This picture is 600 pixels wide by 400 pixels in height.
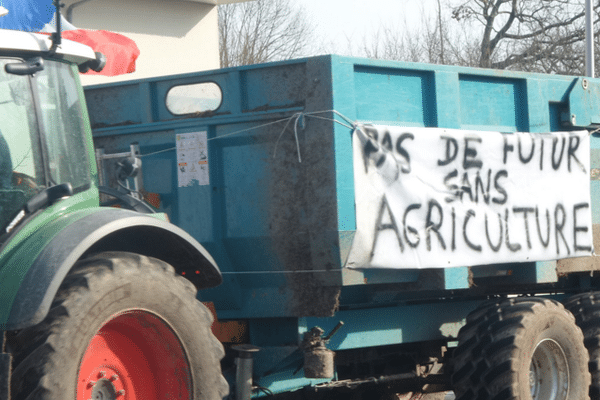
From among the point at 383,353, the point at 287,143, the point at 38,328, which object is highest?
the point at 287,143

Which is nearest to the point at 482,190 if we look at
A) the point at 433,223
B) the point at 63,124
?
the point at 433,223

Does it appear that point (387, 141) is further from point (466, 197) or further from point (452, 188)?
point (466, 197)

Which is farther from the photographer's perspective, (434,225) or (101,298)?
(434,225)

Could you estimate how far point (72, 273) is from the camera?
3752 millimetres

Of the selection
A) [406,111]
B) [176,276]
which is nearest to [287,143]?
[406,111]

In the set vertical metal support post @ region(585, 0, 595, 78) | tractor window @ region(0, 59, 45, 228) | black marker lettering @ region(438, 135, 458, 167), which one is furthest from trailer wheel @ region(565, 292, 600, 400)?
vertical metal support post @ region(585, 0, 595, 78)

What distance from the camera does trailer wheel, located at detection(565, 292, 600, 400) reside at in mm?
6281

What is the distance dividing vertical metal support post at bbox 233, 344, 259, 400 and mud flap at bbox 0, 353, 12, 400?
1.87 metres

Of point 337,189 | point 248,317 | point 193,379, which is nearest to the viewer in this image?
point 193,379

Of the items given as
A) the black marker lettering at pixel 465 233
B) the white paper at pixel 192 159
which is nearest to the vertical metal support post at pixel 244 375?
the white paper at pixel 192 159

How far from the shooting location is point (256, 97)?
17.5 feet

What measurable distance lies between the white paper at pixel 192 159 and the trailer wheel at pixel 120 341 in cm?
134

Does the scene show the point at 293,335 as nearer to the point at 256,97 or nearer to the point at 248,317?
the point at 248,317

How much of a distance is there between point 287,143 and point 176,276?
1349mm
